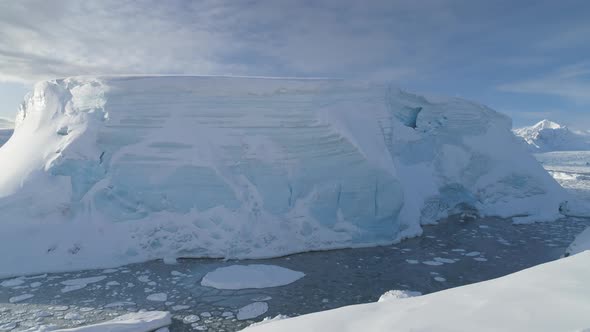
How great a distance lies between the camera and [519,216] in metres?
10.2

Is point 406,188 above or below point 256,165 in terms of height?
below

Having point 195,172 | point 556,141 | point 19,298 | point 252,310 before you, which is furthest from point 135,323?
point 556,141

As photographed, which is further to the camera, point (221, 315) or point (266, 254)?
point (266, 254)

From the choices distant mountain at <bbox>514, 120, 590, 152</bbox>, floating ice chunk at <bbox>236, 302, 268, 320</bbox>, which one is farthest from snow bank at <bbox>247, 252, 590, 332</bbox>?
distant mountain at <bbox>514, 120, 590, 152</bbox>

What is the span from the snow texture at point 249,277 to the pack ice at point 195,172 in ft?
1.97

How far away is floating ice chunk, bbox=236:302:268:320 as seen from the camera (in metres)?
4.32

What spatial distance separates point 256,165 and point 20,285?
4103 mm

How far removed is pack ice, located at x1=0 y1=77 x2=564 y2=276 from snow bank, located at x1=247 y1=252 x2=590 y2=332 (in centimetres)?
416

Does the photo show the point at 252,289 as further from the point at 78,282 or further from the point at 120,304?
the point at 78,282

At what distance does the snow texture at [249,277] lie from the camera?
17.1 feet

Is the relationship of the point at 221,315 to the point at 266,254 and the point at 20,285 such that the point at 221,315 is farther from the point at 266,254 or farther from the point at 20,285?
the point at 20,285

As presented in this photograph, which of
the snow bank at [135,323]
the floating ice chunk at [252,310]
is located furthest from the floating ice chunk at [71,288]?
the floating ice chunk at [252,310]

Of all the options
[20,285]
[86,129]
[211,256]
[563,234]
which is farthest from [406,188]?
[20,285]

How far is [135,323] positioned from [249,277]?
6.02 ft
